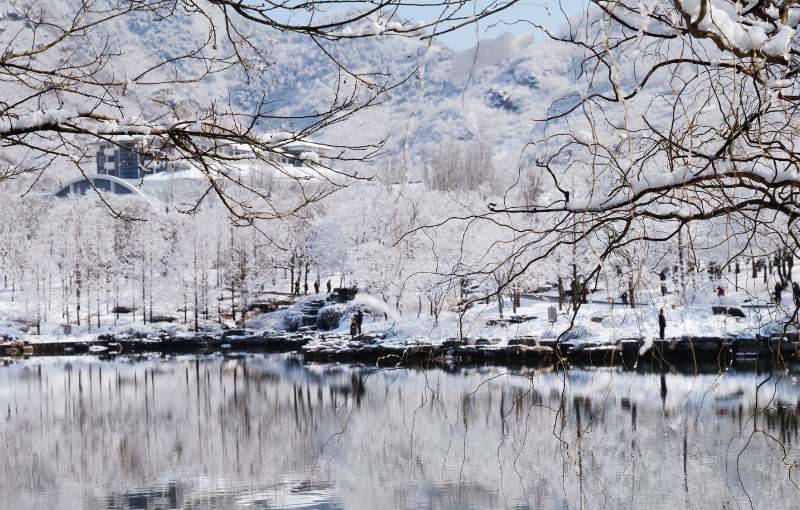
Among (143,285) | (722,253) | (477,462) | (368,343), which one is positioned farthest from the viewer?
(143,285)

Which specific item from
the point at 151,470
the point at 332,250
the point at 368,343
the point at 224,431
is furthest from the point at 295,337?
the point at 151,470

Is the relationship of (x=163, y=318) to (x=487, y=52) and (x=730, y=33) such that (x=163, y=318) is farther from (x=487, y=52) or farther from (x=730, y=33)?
(x=730, y=33)

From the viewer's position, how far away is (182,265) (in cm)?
4491

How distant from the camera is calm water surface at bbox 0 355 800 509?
1052 centimetres

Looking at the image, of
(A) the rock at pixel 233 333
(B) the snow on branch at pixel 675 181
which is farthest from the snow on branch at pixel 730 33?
(A) the rock at pixel 233 333

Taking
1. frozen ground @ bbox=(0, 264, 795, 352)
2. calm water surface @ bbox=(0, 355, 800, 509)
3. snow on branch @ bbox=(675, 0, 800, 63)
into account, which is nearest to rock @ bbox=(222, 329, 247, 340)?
frozen ground @ bbox=(0, 264, 795, 352)

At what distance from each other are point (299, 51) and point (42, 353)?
17099cm

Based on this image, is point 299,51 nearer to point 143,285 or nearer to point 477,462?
point 143,285

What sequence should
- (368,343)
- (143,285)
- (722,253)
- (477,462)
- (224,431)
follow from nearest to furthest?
(477,462) → (224,431) → (368,343) → (722,253) → (143,285)

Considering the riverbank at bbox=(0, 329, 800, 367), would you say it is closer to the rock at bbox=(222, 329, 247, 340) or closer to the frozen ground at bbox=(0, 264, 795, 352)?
the rock at bbox=(222, 329, 247, 340)

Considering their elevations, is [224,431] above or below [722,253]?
below

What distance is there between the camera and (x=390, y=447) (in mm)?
13742

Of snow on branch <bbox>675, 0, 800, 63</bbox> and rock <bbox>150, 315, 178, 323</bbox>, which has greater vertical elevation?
snow on branch <bbox>675, 0, 800, 63</bbox>

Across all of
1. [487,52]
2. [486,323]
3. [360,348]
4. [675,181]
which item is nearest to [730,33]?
[675,181]
